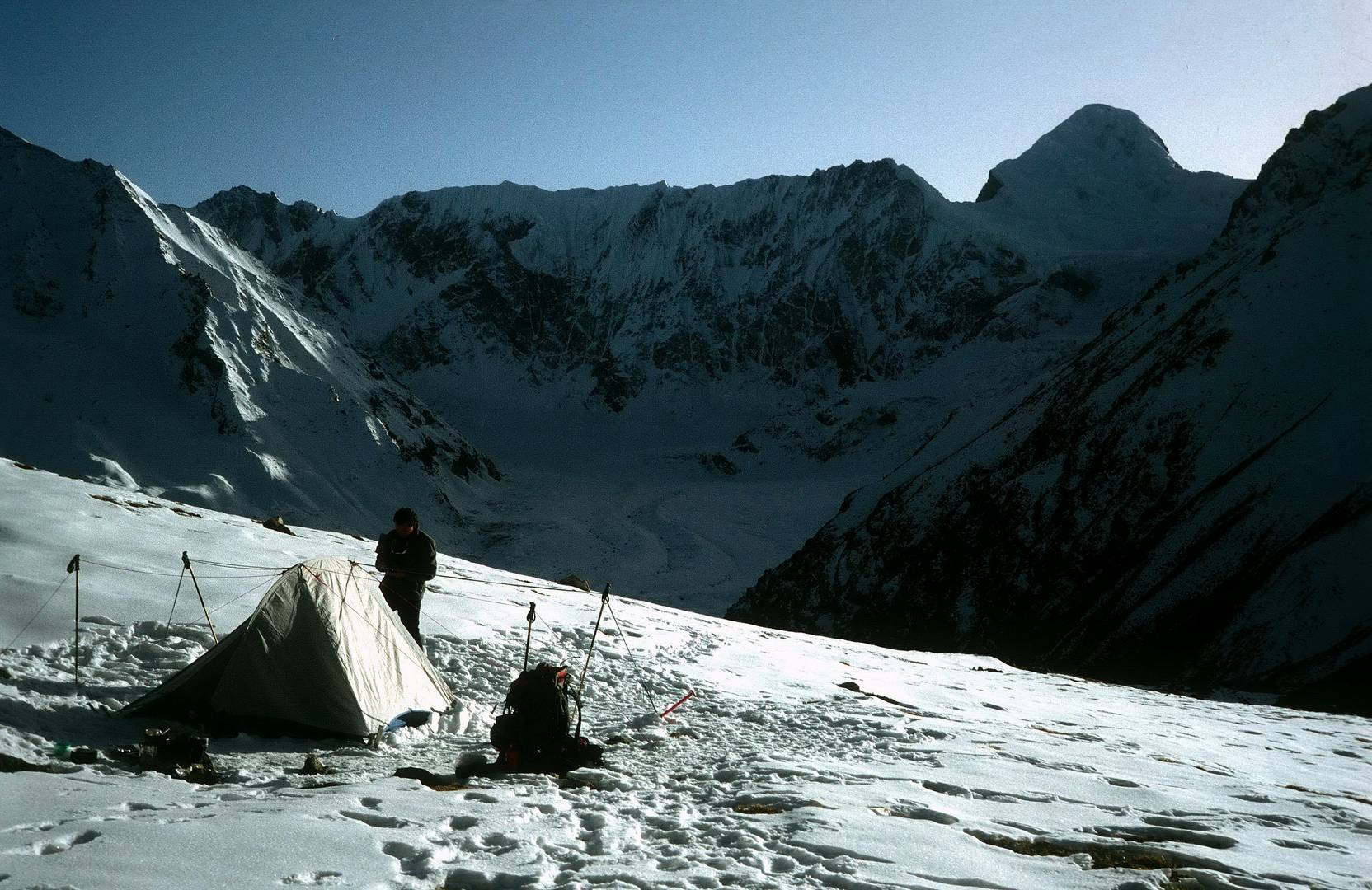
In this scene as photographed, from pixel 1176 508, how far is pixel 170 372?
74.6 metres

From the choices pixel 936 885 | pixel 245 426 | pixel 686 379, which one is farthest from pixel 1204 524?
pixel 686 379

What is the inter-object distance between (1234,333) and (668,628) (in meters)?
35.1

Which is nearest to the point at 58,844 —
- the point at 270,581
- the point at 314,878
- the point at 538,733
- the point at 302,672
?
the point at 314,878

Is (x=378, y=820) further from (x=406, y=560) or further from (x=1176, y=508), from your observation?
(x=1176, y=508)

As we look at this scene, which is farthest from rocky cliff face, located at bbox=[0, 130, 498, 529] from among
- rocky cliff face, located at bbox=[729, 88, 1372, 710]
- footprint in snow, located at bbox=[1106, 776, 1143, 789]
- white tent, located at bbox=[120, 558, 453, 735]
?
footprint in snow, located at bbox=[1106, 776, 1143, 789]

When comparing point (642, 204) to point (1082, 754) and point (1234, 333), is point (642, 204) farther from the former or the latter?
point (1082, 754)

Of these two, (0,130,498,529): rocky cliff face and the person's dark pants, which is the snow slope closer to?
(0,130,498,529): rocky cliff face

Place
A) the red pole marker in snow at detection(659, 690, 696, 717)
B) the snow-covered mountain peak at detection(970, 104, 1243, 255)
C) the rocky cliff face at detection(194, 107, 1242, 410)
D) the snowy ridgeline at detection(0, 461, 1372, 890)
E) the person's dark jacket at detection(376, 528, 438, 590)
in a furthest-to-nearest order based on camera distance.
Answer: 1. the rocky cliff face at detection(194, 107, 1242, 410)
2. the snow-covered mountain peak at detection(970, 104, 1243, 255)
3. the person's dark jacket at detection(376, 528, 438, 590)
4. the red pole marker in snow at detection(659, 690, 696, 717)
5. the snowy ridgeline at detection(0, 461, 1372, 890)

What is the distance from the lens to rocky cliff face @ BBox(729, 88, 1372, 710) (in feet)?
93.7

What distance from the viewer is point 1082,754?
10.3 metres

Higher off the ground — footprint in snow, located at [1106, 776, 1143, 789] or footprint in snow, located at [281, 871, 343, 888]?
footprint in snow, located at [1106, 776, 1143, 789]

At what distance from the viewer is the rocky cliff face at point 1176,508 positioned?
28562mm

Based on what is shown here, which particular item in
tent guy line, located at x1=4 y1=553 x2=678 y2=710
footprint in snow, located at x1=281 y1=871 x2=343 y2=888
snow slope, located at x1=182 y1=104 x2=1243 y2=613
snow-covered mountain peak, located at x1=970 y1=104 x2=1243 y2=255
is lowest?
footprint in snow, located at x1=281 y1=871 x2=343 y2=888

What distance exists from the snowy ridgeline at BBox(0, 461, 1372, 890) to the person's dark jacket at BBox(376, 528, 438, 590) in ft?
5.13
